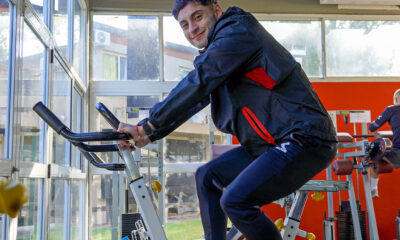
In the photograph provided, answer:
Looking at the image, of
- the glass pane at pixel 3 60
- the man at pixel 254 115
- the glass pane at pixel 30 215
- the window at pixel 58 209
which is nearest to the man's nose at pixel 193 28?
the man at pixel 254 115

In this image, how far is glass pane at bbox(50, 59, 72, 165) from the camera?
140 inches

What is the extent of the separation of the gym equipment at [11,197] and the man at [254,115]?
81cm

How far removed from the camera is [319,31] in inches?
245

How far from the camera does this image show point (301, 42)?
20.3ft

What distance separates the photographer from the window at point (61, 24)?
146 inches

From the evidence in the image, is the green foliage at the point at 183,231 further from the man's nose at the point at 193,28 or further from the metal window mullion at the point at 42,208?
the man's nose at the point at 193,28

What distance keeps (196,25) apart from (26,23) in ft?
5.00

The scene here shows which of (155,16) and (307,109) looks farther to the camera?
(155,16)

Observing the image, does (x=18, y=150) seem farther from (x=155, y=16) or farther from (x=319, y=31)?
(x=319, y=31)

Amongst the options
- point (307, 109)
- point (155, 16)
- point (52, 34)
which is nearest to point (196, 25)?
point (307, 109)

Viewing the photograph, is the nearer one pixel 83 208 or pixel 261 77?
pixel 261 77

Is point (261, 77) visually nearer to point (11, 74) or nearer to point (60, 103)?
point (11, 74)

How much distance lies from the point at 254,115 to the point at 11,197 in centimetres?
95

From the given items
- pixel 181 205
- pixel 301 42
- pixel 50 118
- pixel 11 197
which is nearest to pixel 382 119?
pixel 301 42
